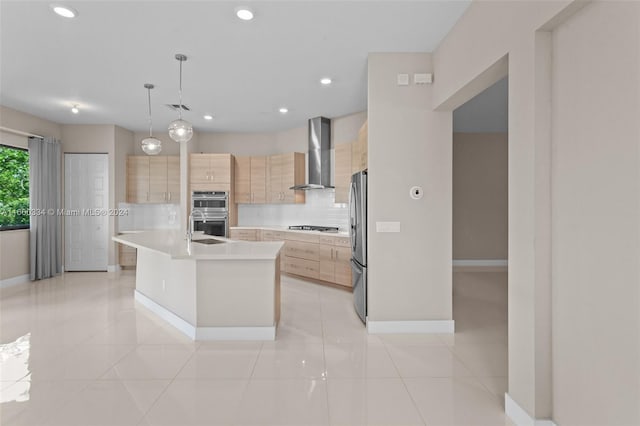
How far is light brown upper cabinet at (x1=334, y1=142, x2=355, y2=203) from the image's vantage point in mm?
5188

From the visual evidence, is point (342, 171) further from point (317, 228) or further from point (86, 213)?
point (86, 213)

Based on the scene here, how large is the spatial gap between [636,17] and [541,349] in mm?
1628

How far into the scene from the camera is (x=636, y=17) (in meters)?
1.30

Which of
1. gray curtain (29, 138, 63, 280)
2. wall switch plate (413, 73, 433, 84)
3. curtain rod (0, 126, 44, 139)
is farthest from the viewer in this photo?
gray curtain (29, 138, 63, 280)

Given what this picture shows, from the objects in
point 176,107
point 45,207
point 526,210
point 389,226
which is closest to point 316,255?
point 389,226

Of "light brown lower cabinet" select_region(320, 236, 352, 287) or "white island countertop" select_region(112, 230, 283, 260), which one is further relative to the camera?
"light brown lower cabinet" select_region(320, 236, 352, 287)

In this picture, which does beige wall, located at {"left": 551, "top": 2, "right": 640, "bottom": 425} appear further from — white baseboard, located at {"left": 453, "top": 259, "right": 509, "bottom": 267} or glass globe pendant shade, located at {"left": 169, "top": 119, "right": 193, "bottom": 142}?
white baseboard, located at {"left": 453, "top": 259, "right": 509, "bottom": 267}

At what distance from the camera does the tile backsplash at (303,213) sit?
5938 millimetres

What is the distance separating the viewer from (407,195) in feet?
10.8

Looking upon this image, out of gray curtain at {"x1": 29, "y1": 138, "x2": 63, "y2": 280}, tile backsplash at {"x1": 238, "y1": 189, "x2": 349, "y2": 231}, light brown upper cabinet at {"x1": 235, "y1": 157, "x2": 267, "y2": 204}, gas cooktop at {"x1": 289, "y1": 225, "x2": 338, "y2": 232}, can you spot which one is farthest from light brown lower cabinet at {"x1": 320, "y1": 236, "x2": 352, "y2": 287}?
gray curtain at {"x1": 29, "y1": 138, "x2": 63, "y2": 280}

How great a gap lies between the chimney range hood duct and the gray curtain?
15.1ft

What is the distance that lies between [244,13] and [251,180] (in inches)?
165

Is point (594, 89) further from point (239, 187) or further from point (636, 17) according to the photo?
point (239, 187)

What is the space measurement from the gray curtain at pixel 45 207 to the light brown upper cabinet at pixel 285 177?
12.6 feet
